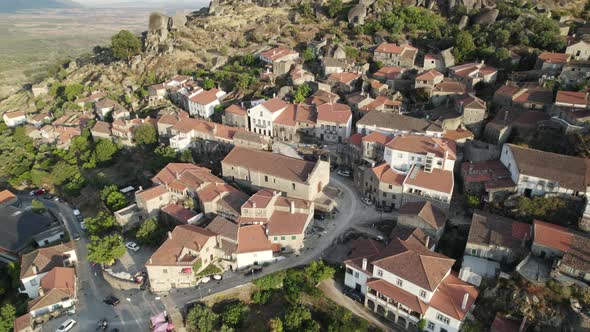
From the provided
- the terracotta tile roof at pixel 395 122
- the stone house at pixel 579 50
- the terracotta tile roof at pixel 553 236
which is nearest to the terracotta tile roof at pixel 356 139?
the terracotta tile roof at pixel 395 122

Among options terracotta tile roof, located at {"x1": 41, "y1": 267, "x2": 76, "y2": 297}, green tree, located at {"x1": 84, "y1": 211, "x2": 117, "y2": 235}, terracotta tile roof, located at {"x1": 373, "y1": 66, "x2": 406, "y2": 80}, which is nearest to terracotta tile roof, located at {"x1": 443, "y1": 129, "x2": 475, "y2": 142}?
terracotta tile roof, located at {"x1": 373, "y1": 66, "x2": 406, "y2": 80}

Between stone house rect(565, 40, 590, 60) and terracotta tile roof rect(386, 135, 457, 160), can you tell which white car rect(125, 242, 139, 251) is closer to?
terracotta tile roof rect(386, 135, 457, 160)

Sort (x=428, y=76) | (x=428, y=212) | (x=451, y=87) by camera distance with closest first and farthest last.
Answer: (x=428, y=212)
(x=451, y=87)
(x=428, y=76)

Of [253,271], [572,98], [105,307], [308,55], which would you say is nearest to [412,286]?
[253,271]

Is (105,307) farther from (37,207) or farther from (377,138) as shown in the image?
(377,138)

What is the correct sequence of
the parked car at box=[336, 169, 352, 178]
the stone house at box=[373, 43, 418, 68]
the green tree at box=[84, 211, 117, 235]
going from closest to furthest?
the green tree at box=[84, 211, 117, 235] < the parked car at box=[336, 169, 352, 178] < the stone house at box=[373, 43, 418, 68]

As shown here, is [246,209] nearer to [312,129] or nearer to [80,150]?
[312,129]
